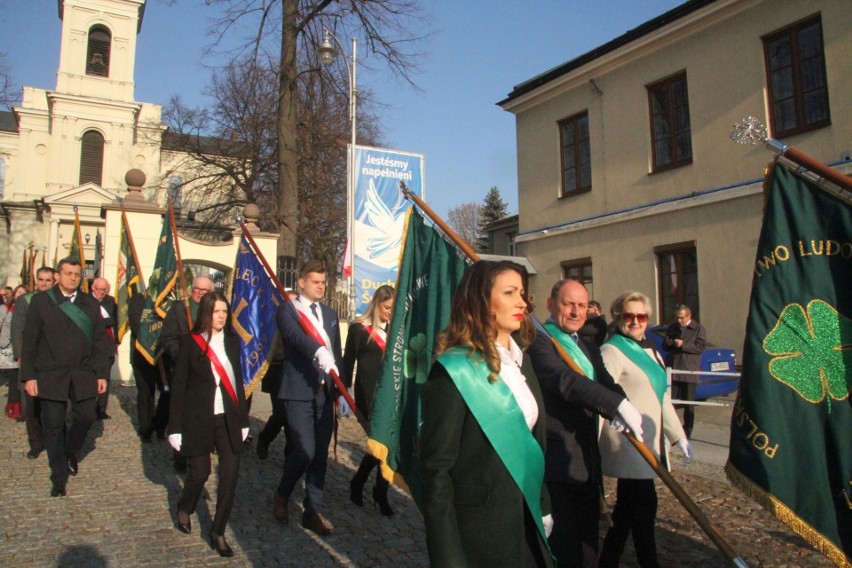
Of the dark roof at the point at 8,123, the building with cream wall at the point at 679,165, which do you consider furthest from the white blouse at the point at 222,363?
the dark roof at the point at 8,123

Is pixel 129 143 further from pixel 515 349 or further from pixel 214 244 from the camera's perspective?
pixel 515 349

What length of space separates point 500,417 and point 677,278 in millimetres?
13510

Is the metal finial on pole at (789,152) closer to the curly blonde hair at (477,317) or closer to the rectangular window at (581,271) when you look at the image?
the curly blonde hair at (477,317)

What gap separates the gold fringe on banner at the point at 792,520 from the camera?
107 inches

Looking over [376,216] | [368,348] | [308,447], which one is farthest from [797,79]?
[308,447]

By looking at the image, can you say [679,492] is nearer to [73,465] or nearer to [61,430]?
[61,430]

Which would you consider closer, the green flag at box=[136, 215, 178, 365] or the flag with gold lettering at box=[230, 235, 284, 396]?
the flag with gold lettering at box=[230, 235, 284, 396]

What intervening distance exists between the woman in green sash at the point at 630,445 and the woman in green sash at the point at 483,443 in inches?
61.4

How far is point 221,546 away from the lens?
453 centimetres

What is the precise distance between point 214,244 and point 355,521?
986cm

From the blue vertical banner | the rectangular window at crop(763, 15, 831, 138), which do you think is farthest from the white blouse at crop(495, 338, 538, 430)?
the rectangular window at crop(763, 15, 831, 138)

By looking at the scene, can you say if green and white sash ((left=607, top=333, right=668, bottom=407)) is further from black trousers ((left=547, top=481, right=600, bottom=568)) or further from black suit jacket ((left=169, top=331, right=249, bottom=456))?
black suit jacket ((left=169, top=331, right=249, bottom=456))

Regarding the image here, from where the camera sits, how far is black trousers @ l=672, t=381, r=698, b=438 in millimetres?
8438

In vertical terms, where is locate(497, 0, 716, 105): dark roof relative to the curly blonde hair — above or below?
above
